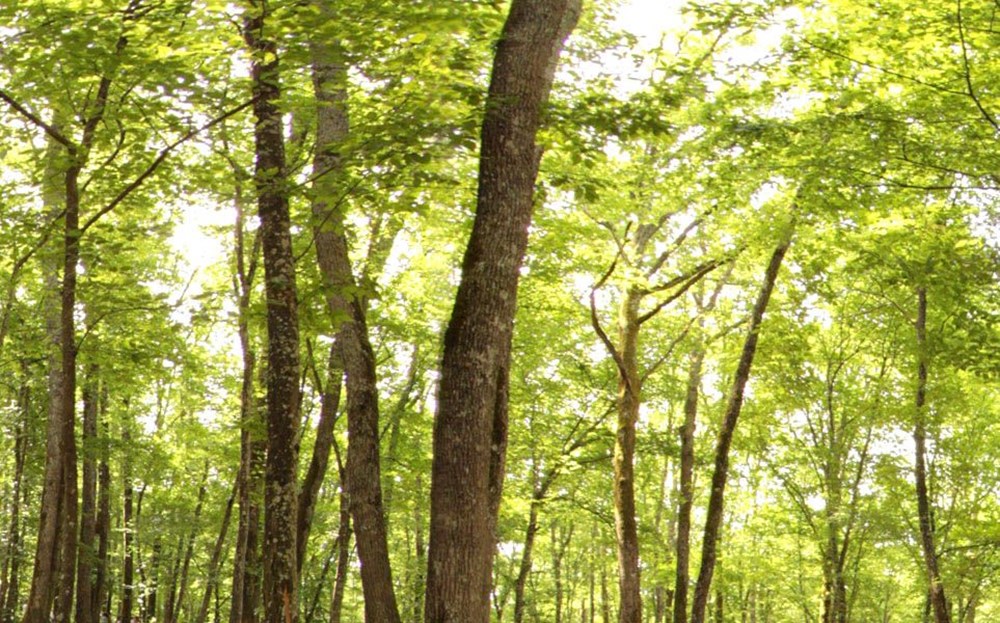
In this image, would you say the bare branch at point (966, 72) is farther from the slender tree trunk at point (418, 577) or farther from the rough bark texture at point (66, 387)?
the slender tree trunk at point (418, 577)

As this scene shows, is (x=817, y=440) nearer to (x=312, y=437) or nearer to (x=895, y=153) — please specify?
(x=895, y=153)

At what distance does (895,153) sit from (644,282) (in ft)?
18.1

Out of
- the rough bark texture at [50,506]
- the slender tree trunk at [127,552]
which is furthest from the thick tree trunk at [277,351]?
the slender tree trunk at [127,552]

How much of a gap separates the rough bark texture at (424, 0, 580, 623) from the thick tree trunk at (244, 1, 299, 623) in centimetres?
209

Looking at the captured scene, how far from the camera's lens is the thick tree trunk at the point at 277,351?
27.7ft

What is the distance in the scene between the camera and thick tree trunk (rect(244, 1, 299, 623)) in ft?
27.7

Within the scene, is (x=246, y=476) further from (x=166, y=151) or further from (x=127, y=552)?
(x=127, y=552)

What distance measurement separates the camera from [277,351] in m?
8.91

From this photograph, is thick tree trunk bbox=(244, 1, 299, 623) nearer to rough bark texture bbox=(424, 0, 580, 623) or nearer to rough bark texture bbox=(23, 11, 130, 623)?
rough bark texture bbox=(23, 11, 130, 623)

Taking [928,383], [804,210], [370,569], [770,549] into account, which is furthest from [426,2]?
[770,549]

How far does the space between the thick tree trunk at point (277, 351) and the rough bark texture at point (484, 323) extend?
2.09 metres

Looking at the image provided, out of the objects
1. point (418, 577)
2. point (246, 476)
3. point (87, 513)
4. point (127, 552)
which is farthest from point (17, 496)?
point (418, 577)

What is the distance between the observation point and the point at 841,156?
39.4 ft

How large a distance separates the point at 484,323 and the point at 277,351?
2.87 meters
